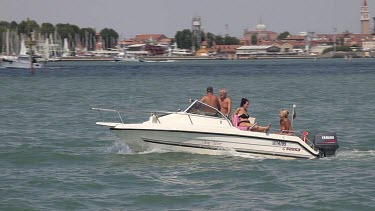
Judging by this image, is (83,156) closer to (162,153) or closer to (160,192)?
(162,153)

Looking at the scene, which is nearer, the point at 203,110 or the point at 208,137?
the point at 208,137

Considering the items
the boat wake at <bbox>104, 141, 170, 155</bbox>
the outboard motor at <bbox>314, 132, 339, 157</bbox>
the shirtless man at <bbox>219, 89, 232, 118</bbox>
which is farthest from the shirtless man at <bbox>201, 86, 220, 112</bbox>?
the outboard motor at <bbox>314, 132, 339, 157</bbox>

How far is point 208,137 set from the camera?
19.8 metres

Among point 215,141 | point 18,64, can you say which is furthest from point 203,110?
point 18,64

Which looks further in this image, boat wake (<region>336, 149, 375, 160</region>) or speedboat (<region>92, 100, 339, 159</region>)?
boat wake (<region>336, 149, 375, 160</region>)

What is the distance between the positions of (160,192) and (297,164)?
4.05m

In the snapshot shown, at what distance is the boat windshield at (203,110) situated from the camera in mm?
19891

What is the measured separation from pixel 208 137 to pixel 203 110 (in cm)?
67

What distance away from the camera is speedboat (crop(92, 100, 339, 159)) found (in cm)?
1961

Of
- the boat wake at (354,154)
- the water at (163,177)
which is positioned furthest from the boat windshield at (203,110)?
the boat wake at (354,154)

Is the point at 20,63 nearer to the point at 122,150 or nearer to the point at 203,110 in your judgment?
the point at 122,150

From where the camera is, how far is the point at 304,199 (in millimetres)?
16312

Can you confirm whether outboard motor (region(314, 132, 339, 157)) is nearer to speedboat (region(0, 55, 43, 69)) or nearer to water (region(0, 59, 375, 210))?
water (region(0, 59, 375, 210))

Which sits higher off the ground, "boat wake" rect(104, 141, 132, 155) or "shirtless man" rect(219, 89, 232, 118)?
"shirtless man" rect(219, 89, 232, 118)
